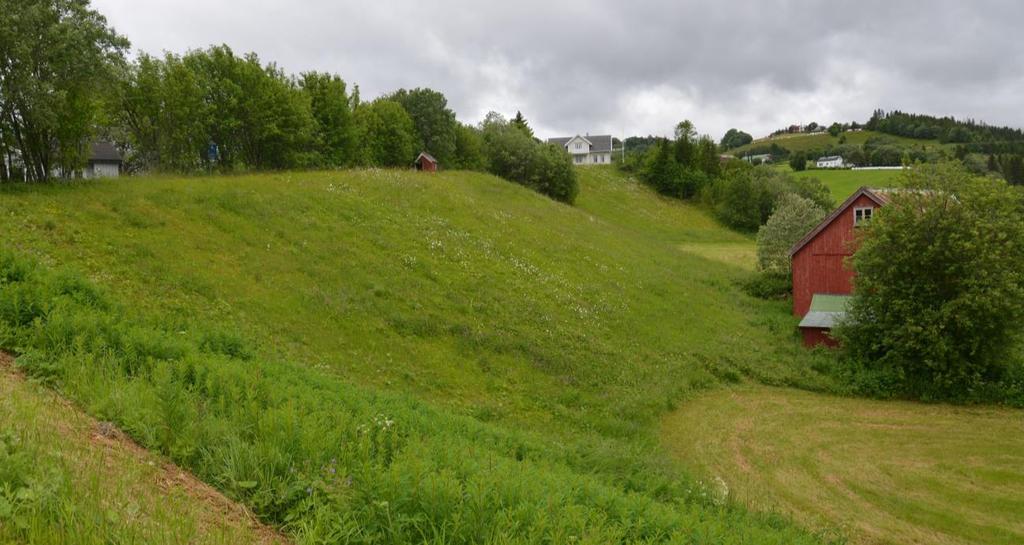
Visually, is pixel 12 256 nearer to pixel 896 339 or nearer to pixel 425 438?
pixel 425 438

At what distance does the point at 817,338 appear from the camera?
29844 mm

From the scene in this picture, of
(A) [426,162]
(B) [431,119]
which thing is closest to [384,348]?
(A) [426,162]

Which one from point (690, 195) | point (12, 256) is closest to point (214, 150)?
point (12, 256)

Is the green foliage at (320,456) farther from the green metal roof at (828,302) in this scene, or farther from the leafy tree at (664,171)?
the leafy tree at (664,171)

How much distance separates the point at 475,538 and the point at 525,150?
64.1m

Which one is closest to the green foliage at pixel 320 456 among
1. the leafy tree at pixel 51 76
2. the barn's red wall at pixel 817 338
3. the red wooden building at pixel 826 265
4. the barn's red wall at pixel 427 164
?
the leafy tree at pixel 51 76

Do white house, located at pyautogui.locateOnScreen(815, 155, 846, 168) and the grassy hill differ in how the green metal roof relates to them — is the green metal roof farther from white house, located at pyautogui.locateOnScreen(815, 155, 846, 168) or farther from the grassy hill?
white house, located at pyautogui.locateOnScreen(815, 155, 846, 168)

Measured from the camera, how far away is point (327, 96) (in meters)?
44.6

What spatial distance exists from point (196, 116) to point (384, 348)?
25.1m

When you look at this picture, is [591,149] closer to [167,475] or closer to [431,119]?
[431,119]

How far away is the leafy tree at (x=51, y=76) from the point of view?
20.6 meters

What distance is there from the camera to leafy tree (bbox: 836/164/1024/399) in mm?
24125

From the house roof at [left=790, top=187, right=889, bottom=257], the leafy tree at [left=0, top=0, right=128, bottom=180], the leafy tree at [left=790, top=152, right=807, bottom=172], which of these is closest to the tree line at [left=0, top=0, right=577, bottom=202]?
the leafy tree at [left=0, top=0, right=128, bottom=180]

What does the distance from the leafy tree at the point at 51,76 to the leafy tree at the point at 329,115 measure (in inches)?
802
